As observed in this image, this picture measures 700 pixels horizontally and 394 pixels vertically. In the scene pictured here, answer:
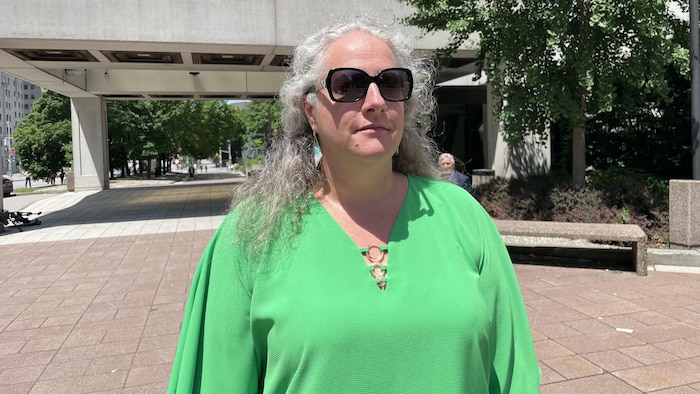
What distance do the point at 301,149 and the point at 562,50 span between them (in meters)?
8.72

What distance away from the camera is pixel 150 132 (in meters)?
40.1

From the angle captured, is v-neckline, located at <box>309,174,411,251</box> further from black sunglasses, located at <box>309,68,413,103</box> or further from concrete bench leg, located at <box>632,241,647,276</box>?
concrete bench leg, located at <box>632,241,647,276</box>

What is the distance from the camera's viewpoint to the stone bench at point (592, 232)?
6.55m

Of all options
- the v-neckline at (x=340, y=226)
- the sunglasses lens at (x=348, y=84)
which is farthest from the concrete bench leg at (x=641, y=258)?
the sunglasses lens at (x=348, y=84)

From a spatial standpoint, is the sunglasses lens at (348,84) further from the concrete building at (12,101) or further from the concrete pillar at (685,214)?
the concrete building at (12,101)

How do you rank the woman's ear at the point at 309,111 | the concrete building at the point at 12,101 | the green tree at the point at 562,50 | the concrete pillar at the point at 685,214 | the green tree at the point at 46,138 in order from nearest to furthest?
the woman's ear at the point at 309,111 < the concrete pillar at the point at 685,214 < the green tree at the point at 562,50 < the green tree at the point at 46,138 < the concrete building at the point at 12,101

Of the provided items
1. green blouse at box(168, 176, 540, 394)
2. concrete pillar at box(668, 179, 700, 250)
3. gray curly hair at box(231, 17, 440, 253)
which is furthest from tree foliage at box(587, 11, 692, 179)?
green blouse at box(168, 176, 540, 394)

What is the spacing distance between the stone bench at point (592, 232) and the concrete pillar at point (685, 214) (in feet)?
3.11

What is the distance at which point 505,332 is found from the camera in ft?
4.96

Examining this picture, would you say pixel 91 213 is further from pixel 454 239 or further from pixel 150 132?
pixel 150 132

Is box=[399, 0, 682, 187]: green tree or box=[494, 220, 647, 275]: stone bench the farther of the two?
box=[399, 0, 682, 187]: green tree

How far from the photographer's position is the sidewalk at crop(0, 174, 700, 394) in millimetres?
3818

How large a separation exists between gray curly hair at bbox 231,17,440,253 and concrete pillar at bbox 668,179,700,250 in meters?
7.24

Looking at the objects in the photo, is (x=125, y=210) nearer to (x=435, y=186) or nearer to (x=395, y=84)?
(x=435, y=186)
